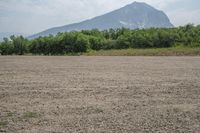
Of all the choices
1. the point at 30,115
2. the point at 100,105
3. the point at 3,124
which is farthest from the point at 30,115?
the point at 100,105

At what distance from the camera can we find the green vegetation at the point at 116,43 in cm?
4685

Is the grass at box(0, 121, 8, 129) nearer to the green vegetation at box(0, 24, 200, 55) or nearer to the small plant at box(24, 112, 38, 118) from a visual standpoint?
the small plant at box(24, 112, 38, 118)

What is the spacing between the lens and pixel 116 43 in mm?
55469

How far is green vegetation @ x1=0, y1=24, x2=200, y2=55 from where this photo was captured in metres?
46.8

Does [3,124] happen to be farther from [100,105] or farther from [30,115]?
[100,105]

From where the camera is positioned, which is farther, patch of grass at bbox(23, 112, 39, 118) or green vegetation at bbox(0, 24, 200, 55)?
green vegetation at bbox(0, 24, 200, 55)

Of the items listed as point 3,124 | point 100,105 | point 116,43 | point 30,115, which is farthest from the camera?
point 116,43

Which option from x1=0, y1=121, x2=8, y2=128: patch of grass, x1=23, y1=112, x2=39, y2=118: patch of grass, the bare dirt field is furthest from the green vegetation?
x1=0, y1=121, x2=8, y2=128: patch of grass

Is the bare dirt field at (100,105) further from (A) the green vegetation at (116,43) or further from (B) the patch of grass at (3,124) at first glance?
(A) the green vegetation at (116,43)

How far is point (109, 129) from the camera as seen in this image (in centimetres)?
713

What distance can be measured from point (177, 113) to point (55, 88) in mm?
5499

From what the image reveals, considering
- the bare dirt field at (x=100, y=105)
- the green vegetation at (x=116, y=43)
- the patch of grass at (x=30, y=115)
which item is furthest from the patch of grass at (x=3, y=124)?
the green vegetation at (x=116, y=43)

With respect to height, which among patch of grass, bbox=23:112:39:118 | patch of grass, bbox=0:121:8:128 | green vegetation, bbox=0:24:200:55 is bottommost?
patch of grass, bbox=0:121:8:128

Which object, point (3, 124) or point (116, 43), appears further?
point (116, 43)
